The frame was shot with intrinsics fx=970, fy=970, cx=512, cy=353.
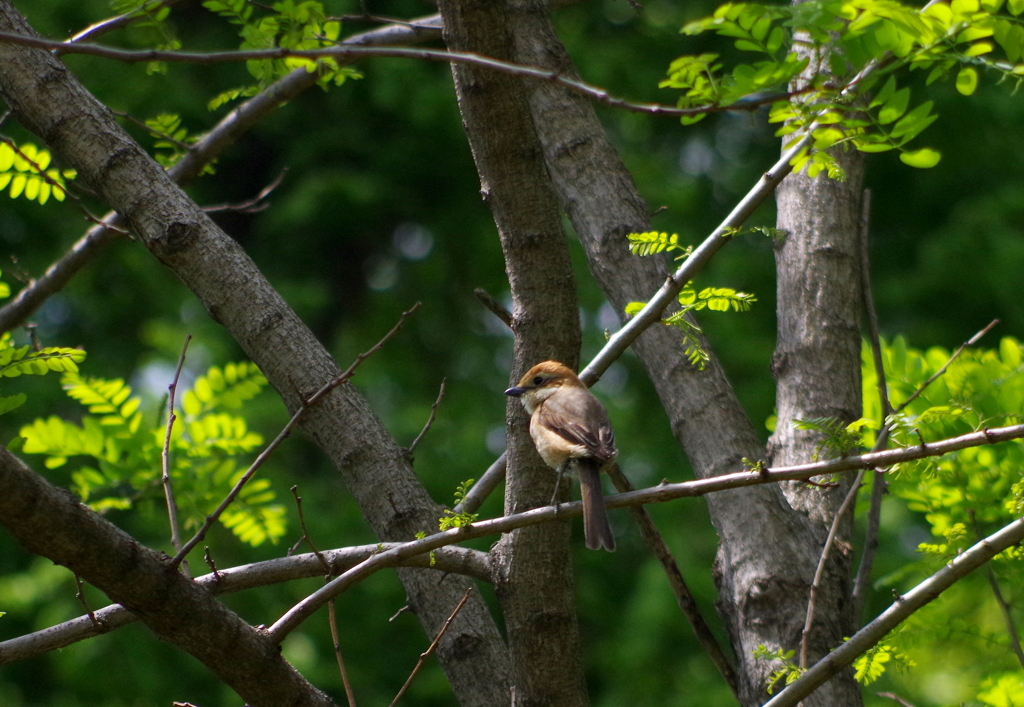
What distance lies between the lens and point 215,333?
30.1 feet

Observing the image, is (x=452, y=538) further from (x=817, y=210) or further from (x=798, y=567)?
(x=817, y=210)

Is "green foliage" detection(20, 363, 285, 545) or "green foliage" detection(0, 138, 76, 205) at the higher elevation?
"green foliage" detection(0, 138, 76, 205)

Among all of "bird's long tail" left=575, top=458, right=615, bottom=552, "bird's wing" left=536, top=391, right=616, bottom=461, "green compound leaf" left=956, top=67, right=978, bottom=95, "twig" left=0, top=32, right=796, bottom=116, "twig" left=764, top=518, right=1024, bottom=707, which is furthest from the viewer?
"bird's wing" left=536, top=391, right=616, bottom=461

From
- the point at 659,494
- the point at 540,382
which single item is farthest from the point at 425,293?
the point at 659,494

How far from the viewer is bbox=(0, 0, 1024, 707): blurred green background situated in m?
7.35

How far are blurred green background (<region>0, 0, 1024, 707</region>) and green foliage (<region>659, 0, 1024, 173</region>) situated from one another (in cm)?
511

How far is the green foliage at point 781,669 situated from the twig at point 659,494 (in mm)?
683

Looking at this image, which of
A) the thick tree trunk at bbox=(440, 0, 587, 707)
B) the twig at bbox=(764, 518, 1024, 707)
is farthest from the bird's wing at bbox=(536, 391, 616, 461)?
the twig at bbox=(764, 518, 1024, 707)

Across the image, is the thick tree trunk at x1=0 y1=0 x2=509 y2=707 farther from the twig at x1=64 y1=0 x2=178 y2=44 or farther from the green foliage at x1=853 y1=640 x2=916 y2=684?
the green foliage at x1=853 y1=640 x2=916 y2=684

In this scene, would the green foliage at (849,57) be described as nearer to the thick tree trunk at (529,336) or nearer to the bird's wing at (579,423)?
the thick tree trunk at (529,336)

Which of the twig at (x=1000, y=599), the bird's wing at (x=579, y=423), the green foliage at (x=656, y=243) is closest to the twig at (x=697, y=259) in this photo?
the green foliage at (x=656, y=243)

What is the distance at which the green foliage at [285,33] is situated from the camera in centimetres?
257

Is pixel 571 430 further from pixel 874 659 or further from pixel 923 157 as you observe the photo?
pixel 923 157

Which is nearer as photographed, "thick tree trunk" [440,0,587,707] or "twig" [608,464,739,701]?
"thick tree trunk" [440,0,587,707]
